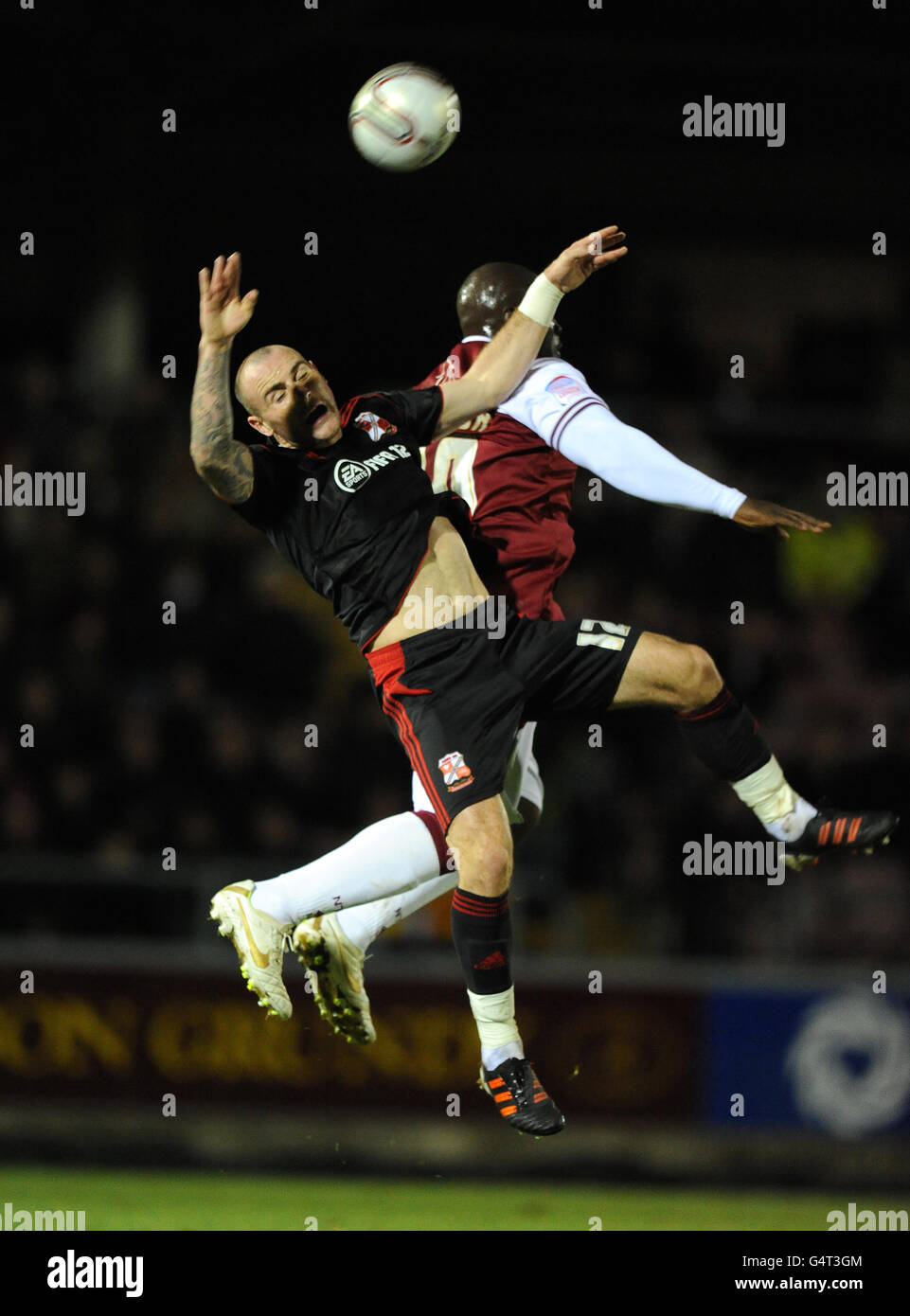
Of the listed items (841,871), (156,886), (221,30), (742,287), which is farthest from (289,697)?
(742,287)

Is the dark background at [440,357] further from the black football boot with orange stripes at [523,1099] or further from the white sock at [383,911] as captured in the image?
the black football boot with orange stripes at [523,1099]

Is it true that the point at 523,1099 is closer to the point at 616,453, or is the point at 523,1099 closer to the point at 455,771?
the point at 455,771

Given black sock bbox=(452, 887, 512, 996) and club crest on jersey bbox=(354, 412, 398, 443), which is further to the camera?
club crest on jersey bbox=(354, 412, 398, 443)

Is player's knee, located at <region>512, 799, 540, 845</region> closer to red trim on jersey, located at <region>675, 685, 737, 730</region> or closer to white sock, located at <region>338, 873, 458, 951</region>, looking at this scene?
white sock, located at <region>338, 873, 458, 951</region>

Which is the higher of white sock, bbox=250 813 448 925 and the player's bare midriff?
the player's bare midriff

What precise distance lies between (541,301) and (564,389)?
330 mm

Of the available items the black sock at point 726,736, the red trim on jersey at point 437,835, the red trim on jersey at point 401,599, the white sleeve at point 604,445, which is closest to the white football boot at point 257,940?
the red trim on jersey at point 437,835

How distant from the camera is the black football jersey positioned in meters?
6.34

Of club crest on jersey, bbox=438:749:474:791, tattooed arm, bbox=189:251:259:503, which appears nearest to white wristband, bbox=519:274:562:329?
tattooed arm, bbox=189:251:259:503

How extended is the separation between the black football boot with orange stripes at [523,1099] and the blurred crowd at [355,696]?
13.9 ft

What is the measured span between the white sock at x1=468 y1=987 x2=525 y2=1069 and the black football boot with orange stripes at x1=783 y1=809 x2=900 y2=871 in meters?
1.23

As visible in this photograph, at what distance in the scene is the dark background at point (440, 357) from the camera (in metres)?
11.4

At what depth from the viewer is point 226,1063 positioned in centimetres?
1064

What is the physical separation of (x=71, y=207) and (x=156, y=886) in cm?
712
